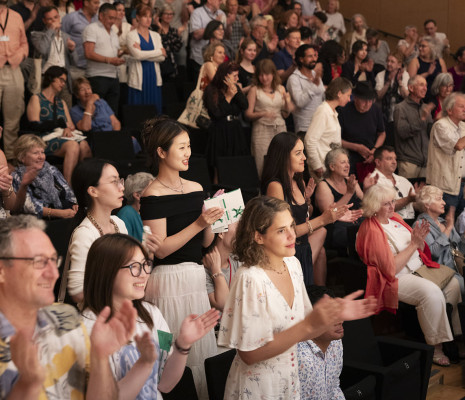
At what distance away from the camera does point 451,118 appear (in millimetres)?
6422

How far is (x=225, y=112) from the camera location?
629cm

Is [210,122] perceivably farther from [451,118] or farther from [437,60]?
[437,60]

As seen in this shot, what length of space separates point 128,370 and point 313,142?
153 inches

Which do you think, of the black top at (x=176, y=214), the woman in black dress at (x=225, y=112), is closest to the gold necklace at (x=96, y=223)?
the black top at (x=176, y=214)

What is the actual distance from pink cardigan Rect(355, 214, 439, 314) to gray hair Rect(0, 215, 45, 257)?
305 cm

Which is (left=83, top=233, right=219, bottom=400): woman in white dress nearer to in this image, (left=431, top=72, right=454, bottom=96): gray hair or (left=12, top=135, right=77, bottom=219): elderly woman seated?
(left=12, top=135, right=77, bottom=219): elderly woman seated

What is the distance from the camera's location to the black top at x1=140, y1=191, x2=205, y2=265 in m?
3.21

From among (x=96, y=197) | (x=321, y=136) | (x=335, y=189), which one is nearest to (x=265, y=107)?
(x=321, y=136)

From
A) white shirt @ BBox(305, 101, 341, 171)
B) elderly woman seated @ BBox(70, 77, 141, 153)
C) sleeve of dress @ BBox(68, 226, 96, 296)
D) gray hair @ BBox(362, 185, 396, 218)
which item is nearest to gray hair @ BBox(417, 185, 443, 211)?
gray hair @ BBox(362, 185, 396, 218)

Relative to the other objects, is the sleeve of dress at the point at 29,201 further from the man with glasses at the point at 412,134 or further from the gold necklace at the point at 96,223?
the man with glasses at the point at 412,134

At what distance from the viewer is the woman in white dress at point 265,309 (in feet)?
8.53

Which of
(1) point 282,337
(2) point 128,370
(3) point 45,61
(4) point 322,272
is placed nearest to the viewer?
(2) point 128,370

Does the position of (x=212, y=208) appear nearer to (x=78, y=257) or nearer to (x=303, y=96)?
(x=78, y=257)

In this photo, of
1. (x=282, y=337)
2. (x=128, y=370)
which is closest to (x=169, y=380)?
(x=128, y=370)
